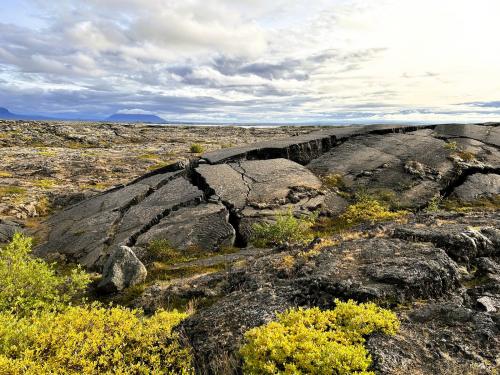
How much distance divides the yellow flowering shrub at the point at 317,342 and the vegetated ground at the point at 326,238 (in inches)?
18.9

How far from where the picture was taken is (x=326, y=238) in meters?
18.7

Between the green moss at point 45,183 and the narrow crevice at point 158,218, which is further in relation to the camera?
the green moss at point 45,183

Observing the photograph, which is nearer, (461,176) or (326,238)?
(326,238)

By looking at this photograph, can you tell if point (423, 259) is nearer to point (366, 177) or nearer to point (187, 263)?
point (187, 263)

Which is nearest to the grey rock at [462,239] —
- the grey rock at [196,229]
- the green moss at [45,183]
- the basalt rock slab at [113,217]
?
the grey rock at [196,229]

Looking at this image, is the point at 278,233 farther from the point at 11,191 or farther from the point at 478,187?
the point at 11,191

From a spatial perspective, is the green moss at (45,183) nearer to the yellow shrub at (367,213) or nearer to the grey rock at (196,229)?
the grey rock at (196,229)

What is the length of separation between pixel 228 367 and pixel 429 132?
3989cm

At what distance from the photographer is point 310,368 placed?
7.13 meters

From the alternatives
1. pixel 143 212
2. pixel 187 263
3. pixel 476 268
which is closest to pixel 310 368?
pixel 476 268

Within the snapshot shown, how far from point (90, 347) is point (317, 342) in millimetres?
5290

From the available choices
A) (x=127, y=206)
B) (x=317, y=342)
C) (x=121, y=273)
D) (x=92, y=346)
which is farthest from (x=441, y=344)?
(x=127, y=206)

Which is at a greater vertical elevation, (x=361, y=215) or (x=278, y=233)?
(x=361, y=215)

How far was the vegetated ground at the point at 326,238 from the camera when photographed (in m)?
9.27
